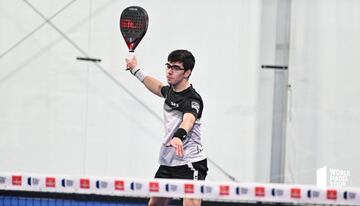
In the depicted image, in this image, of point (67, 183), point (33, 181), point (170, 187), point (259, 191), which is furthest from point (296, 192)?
point (33, 181)

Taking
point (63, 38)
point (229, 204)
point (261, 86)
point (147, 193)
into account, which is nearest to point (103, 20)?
point (63, 38)

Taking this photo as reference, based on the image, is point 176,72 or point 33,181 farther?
point 176,72

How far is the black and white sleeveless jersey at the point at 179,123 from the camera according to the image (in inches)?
205

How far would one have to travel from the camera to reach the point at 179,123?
17.4 feet

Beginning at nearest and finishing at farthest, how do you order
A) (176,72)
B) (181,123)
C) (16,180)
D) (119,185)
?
(119,185) → (16,180) → (181,123) → (176,72)

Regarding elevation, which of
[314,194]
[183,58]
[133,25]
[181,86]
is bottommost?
[314,194]

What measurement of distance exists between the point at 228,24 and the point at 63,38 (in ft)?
4.56

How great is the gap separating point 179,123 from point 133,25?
0.86 meters

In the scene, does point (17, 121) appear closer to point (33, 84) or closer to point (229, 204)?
point (33, 84)

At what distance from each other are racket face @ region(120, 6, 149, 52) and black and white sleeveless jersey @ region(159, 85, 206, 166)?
57 centimetres

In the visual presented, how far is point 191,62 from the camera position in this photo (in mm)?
5344

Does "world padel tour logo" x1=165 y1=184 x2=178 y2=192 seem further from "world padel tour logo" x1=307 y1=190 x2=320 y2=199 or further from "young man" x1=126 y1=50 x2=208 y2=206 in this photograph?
"world padel tour logo" x1=307 y1=190 x2=320 y2=199

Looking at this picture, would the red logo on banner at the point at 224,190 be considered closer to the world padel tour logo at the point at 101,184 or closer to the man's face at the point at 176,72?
the world padel tour logo at the point at 101,184

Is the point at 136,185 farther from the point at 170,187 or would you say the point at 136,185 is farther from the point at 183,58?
the point at 183,58
